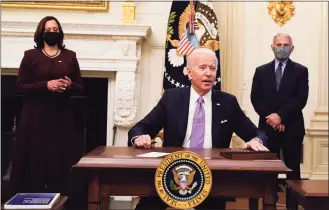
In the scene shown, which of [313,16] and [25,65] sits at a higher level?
[313,16]

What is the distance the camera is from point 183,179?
2271 millimetres

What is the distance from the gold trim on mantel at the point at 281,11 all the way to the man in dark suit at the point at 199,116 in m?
3.01

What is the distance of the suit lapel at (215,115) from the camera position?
117 inches

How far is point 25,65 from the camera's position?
12.7ft

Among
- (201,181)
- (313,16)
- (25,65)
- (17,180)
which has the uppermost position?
(313,16)

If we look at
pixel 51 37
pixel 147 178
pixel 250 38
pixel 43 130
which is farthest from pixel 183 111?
pixel 250 38

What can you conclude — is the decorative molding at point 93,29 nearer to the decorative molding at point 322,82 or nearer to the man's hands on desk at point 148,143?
the decorative molding at point 322,82

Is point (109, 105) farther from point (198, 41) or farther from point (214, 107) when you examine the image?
point (214, 107)

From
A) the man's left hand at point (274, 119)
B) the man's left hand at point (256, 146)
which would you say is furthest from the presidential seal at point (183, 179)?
the man's left hand at point (274, 119)

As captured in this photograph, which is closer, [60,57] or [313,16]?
[60,57]

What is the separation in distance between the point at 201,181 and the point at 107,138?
11.5ft

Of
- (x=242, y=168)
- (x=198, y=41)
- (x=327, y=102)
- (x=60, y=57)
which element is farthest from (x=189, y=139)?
(x=327, y=102)

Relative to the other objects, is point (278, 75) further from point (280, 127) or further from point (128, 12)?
point (128, 12)

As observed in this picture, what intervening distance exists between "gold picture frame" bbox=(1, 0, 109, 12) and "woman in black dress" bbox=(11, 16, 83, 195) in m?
1.81
